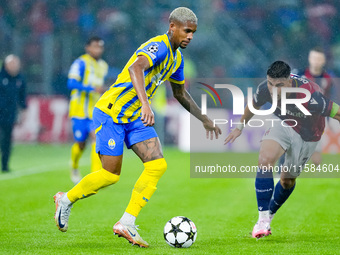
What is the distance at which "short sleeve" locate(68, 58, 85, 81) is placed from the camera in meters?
10.5

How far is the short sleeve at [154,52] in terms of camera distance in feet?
17.8

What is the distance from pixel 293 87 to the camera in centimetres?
635

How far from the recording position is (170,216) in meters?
7.66

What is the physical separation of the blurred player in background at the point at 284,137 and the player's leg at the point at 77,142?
14.4 feet

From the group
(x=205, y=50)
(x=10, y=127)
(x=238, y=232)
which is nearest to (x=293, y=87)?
(x=238, y=232)

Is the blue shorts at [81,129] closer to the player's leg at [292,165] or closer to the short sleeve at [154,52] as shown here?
the player's leg at [292,165]

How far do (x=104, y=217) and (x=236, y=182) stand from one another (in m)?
4.52

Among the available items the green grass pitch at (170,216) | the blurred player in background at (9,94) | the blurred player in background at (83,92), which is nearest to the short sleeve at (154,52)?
the green grass pitch at (170,216)

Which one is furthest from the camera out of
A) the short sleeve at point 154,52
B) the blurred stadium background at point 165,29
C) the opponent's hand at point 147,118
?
the blurred stadium background at point 165,29

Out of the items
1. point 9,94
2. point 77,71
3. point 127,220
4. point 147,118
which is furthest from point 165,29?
point 147,118

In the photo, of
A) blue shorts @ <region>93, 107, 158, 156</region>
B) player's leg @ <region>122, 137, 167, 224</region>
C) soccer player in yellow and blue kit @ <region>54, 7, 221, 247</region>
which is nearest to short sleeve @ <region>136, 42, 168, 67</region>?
soccer player in yellow and blue kit @ <region>54, 7, 221, 247</region>

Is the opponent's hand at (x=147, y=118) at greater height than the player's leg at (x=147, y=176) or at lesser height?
greater

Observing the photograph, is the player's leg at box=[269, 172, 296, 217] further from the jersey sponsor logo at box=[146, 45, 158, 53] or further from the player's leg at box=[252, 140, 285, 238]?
the jersey sponsor logo at box=[146, 45, 158, 53]

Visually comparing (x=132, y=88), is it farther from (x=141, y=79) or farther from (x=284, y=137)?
(x=284, y=137)
